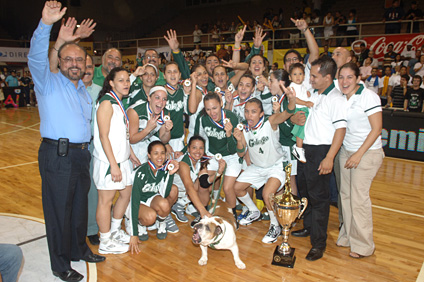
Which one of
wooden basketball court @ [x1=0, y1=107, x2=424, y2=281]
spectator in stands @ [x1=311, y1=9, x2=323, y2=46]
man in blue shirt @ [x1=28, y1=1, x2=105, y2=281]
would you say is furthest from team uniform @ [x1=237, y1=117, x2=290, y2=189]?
spectator in stands @ [x1=311, y1=9, x2=323, y2=46]

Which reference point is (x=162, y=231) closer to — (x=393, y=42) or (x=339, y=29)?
(x=393, y=42)

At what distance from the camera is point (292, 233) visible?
452cm

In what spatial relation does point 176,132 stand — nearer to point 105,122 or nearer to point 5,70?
point 105,122

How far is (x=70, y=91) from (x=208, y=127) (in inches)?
77.5

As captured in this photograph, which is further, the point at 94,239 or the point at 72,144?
the point at 94,239

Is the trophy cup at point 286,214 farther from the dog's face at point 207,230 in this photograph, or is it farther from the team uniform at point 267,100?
the team uniform at point 267,100

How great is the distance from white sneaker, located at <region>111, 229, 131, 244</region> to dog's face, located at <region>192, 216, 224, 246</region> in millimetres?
1309

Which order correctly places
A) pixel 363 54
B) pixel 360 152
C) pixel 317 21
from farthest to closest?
1. pixel 317 21
2. pixel 363 54
3. pixel 360 152

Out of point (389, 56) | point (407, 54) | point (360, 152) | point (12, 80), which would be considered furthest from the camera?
point (12, 80)

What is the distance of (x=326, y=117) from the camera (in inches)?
146

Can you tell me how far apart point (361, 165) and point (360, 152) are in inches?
7.5

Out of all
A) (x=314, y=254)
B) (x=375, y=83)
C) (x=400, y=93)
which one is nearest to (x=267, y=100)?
(x=314, y=254)

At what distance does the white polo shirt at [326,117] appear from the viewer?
11.8 ft

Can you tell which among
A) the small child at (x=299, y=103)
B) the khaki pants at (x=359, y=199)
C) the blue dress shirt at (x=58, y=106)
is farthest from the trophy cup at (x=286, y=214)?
the blue dress shirt at (x=58, y=106)
